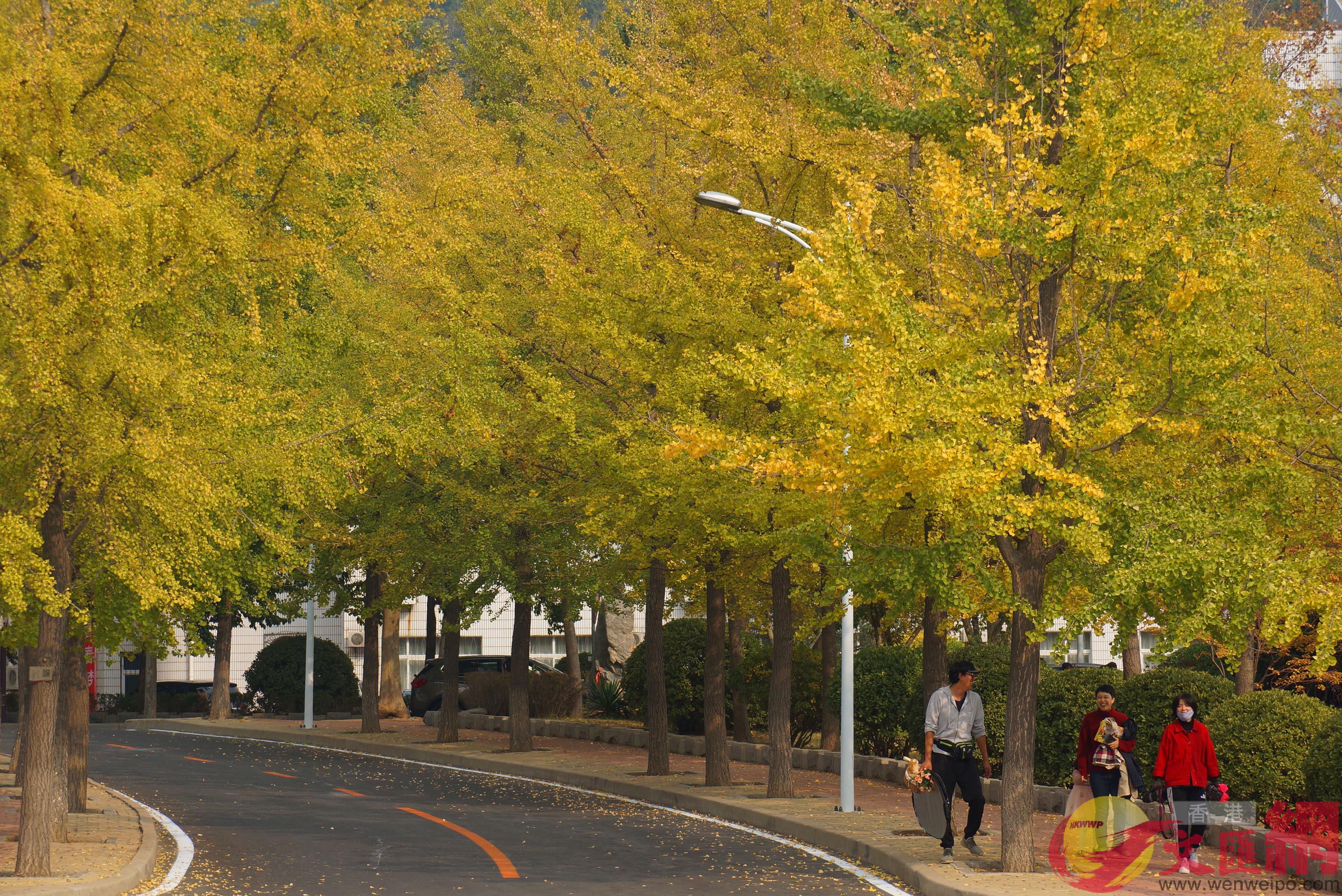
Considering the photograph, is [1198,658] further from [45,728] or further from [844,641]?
[45,728]

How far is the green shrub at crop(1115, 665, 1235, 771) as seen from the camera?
15.5 meters

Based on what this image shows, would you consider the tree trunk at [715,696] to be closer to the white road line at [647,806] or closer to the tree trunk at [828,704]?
the white road line at [647,806]

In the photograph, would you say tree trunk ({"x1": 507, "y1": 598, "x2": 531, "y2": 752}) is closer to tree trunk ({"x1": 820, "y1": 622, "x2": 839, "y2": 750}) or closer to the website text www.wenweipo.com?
tree trunk ({"x1": 820, "y1": 622, "x2": 839, "y2": 750})

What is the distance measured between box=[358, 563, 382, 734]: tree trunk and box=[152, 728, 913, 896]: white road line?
1681mm

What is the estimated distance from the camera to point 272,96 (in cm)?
1329

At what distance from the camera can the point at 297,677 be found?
38.3m

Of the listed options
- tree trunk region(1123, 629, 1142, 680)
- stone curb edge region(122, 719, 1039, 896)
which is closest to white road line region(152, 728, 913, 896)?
stone curb edge region(122, 719, 1039, 896)

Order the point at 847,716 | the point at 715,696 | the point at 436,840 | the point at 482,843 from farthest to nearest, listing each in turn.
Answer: the point at 715,696
the point at 847,716
the point at 436,840
the point at 482,843

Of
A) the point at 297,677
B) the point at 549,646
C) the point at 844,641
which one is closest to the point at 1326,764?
the point at 844,641

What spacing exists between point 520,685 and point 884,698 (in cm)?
743

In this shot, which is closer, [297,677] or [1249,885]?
[1249,885]

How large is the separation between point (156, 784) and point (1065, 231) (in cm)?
1622

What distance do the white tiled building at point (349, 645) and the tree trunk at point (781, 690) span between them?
27752 mm

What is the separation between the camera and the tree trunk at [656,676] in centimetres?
2112
